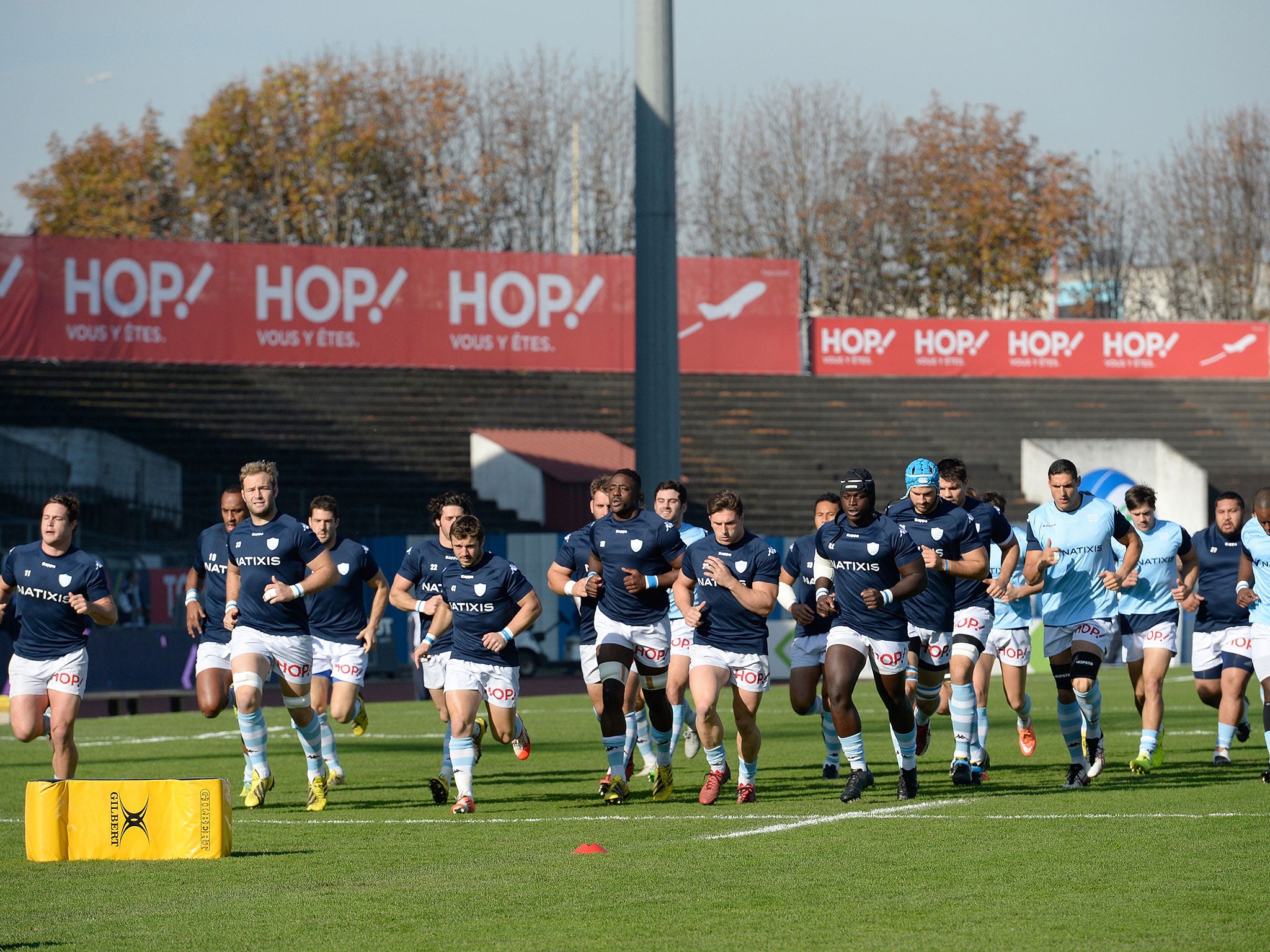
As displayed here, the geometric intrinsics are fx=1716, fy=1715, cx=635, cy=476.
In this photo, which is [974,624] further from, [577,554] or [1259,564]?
[577,554]

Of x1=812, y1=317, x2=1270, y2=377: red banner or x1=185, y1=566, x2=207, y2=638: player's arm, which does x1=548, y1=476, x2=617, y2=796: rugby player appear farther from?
x1=812, y1=317, x2=1270, y2=377: red banner

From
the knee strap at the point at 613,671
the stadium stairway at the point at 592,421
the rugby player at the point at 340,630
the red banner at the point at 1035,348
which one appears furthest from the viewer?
the red banner at the point at 1035,348

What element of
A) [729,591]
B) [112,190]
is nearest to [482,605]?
[729,591]

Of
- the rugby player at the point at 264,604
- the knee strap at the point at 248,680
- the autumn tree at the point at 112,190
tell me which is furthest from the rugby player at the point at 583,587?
the autumn tree at the point at 112,190

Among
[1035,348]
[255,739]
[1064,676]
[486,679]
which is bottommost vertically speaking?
[255,739]

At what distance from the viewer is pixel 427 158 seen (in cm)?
5550

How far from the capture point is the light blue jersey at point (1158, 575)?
1413 centimetres

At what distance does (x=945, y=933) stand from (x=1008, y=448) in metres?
35.8

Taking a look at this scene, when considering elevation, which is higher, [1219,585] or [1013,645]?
[1219,585]

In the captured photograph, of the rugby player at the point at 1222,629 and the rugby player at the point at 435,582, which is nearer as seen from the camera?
the rugby player at the point at 435,582

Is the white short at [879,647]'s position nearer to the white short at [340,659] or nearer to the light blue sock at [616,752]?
the light blue sock at [616,752]

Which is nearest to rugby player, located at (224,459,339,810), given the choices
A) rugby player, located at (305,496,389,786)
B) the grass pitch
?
the grass pitch

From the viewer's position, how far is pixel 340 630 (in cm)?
1437

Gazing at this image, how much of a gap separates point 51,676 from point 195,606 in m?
1.75
